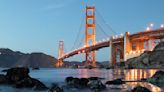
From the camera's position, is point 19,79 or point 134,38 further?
point 134,38

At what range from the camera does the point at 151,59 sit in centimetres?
6875

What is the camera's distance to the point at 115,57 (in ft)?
286

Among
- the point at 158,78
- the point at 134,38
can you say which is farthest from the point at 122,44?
the point at 158,78

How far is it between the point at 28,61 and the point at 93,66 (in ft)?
200

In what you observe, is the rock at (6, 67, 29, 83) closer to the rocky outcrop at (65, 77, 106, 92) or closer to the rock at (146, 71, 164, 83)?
the rocky outcrop at (65, 77, 106, 92)

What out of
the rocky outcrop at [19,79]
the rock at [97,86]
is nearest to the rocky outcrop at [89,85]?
the rock at [97,86]

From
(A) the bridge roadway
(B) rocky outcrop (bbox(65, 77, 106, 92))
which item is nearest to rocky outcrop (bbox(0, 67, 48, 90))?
(B) rocky outcrop (bbox(65, 77, 106, 92))

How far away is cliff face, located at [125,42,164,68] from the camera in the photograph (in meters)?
68.1

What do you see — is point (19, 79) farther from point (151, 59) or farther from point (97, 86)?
point (151, 59)

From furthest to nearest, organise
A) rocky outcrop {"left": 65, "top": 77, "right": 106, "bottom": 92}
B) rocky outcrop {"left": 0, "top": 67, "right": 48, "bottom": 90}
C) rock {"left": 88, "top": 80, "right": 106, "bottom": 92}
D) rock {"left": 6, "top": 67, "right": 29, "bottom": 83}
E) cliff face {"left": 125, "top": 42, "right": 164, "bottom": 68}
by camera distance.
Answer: cliff face {"left": 125, "top": 42, "right": 164, "bottom": 68} → rock {"left": 6, "top": 67, "right": 29, "bottom": 83} → rocky outcrop {"left": 0, "top": 67, "right": 48, "bottom": 90} → rocky outcrop {"left": 65, "top": 77, "right": 106, "bottom": 92} → rock {"left": 88, "top": 80, "right": 106, "bottom": 92}

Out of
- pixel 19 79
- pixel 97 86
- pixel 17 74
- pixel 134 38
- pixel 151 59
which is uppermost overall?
pixel 134 38

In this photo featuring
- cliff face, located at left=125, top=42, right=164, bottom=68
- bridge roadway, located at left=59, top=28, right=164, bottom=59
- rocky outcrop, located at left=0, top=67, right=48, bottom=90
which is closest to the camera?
rocky outcrop, located at left=0, top=67, right=48, bottom=90

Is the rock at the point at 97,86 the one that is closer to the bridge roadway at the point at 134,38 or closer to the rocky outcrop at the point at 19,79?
the rocky outcrop at the point at 19,79

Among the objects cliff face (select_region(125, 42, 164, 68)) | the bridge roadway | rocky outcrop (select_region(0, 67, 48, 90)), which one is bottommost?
rocky outcrop (select_region(0, 67, 48, 90))
